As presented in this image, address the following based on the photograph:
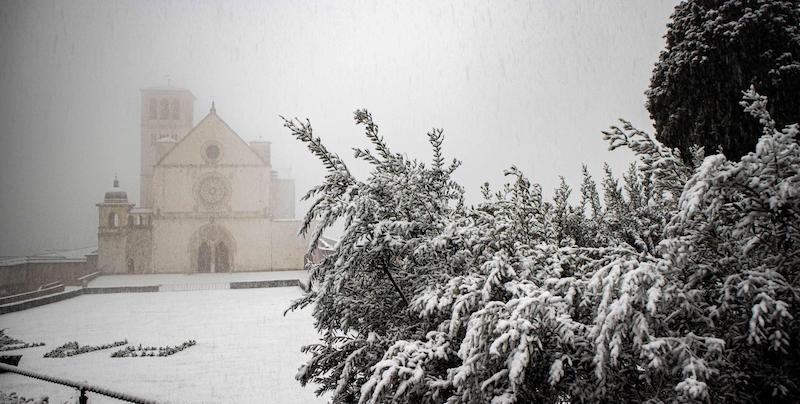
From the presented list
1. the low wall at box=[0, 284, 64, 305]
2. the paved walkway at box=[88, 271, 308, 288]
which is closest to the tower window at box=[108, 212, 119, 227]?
the paved walkway at box=[88, 271, 308, 288]

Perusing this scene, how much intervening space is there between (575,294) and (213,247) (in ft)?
130

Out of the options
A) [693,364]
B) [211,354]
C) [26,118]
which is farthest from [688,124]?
[26,118]

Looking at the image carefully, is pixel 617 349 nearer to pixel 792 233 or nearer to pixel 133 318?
pixel 792 233

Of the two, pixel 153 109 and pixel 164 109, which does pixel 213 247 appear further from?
pixel 153 109

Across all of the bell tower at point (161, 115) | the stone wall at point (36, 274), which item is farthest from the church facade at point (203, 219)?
the bell tower at point (161, 115)

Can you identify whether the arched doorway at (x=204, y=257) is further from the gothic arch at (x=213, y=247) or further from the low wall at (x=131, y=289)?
the low wall at (x=131, y=289)

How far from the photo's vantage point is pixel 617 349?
247 cm

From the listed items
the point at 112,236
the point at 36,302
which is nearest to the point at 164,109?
the point at 112,236

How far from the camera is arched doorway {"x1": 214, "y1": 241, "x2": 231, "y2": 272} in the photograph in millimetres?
39438

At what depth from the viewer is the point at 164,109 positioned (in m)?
59.2

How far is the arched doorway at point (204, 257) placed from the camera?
39.4 meters

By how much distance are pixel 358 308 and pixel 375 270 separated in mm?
346

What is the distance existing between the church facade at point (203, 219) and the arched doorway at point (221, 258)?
2.8 inches

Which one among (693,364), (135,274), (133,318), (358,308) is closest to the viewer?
(693,364)
